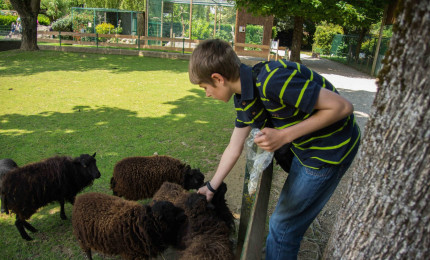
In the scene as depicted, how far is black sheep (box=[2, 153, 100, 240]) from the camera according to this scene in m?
3.47

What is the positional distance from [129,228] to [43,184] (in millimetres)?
1371

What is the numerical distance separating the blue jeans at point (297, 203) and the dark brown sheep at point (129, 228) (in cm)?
117

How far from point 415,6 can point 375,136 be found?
66 cm

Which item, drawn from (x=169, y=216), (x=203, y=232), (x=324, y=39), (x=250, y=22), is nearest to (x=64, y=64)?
(x=169, y=216)

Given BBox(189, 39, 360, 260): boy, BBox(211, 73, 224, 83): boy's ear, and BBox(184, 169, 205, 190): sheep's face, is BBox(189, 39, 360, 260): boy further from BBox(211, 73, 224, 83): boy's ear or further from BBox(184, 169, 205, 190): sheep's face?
BBox(184, 169, 205, 190): sheep's face

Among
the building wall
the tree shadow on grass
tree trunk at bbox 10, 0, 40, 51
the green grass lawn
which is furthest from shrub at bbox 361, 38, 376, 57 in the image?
tree trunk at bbox 10, 0, 40, 51

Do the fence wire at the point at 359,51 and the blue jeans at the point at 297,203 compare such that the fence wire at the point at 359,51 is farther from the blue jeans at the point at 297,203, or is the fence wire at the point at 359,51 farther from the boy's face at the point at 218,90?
the boy's face at the point at 218,90

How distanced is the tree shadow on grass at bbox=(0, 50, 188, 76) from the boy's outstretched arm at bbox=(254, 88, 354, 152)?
14042 millimetres

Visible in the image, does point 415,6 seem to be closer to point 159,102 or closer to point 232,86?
point 232,86

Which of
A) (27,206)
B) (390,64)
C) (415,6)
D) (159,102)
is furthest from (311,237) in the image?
(159,102)

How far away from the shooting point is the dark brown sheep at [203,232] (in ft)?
9.02

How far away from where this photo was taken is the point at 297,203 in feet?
7.20

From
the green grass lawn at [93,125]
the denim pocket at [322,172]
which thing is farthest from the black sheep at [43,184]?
the denim pocket at [322,172]

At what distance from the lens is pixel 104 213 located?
10.6ft
